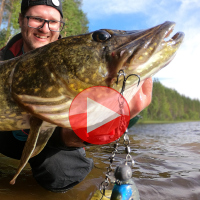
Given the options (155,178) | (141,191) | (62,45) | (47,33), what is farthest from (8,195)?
(47,33)

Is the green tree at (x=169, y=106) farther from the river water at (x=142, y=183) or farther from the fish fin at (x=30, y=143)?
the fish fin at (x=30, y=143)

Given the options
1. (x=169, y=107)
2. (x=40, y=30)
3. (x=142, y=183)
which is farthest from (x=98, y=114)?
(x=169, y=107)

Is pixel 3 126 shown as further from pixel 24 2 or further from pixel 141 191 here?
pixel 24 2

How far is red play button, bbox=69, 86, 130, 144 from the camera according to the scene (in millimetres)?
1238

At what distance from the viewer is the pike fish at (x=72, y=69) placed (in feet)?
3.81

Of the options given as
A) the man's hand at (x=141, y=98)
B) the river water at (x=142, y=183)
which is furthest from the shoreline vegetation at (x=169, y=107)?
the man's hand at (x=141, y=98)

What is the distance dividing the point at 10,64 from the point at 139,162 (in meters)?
2.66

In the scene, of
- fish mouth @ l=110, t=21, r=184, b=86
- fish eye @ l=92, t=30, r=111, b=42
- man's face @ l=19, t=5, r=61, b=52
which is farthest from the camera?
man's face @ l=19, t=5, r=61, b=52

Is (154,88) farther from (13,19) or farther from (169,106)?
(13,19)

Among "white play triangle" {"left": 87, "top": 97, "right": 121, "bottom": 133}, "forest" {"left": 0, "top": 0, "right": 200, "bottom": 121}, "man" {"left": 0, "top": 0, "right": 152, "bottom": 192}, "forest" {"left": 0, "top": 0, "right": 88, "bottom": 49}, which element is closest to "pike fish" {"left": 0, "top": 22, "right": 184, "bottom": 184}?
"white play triangle" {"left": 87, "top": 97, "right": 121, "bottom": 133}

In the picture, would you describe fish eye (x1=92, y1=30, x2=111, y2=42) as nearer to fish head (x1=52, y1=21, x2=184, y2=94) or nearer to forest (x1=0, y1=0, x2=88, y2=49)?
fish head (x1=52, y1=21, x2=184, y2=94)

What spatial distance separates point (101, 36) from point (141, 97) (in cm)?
51

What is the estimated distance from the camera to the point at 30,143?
1345 mm

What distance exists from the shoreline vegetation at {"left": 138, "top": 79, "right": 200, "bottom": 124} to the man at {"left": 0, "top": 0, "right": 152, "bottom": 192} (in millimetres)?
32562
